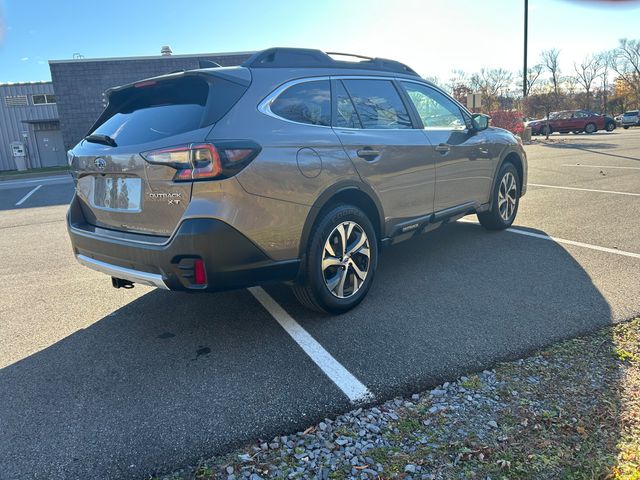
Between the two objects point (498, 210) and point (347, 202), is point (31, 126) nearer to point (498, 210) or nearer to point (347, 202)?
point (498, 210)

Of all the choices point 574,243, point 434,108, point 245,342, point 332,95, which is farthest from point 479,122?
point 245,342

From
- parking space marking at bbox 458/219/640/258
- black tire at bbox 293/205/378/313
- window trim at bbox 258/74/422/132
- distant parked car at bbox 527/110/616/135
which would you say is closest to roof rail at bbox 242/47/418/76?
window trim at bbox 258/74/422/132

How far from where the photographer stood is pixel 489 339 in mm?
3264

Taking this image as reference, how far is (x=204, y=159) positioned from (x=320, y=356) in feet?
4.62

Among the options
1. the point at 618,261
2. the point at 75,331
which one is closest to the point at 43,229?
the point at 75,331

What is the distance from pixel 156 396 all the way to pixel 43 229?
6.31 metres

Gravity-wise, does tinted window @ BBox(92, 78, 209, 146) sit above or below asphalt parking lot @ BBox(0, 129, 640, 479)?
above

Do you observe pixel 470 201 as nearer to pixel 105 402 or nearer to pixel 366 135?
pixel 366 135

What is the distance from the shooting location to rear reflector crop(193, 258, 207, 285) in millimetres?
2920

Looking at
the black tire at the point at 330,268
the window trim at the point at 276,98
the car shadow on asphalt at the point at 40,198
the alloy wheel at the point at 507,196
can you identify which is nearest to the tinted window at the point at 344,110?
the window trim at the point at 276,98

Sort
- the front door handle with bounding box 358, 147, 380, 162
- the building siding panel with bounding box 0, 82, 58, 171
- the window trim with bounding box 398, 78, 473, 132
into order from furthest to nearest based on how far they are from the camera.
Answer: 1. the building siding panel with bounding box 0, 82, 58, 171
2. the window trim with bounding box 398, 78, 473, 132
3. the front door handle with bounding box 358, 147, 380, 162

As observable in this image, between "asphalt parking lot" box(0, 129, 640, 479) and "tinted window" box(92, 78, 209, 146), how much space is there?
1430mm

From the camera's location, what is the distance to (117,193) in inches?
129

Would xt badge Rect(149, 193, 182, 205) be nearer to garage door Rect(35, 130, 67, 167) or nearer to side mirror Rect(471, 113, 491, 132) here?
side mirror Rect(471, 113, 491, 132)
